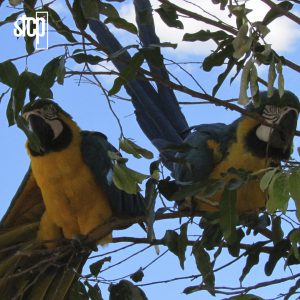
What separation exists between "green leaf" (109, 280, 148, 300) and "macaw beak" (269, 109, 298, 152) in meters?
0.69

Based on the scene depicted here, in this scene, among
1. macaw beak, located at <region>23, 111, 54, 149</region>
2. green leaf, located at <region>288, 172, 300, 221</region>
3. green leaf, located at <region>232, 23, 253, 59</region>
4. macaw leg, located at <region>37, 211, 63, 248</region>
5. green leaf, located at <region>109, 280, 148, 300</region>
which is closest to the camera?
green leaf, located at <region>288, 172, 300, 221</region>

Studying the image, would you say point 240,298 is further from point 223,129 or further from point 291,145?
point 223,129

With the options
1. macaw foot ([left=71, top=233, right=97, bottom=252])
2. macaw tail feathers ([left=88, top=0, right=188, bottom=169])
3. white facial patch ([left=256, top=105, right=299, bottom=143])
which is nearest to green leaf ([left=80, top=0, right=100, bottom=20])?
macaw tail feathers ([left=88, top=0, right=188, bottom=169])

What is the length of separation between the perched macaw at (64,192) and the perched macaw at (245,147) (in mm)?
320

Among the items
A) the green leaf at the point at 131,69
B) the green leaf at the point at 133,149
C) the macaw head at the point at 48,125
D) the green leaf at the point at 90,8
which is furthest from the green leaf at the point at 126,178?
the macaw head at the point at 48,125

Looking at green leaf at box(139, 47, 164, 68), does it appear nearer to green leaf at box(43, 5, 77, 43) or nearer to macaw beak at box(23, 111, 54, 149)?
green leaf at box(43, 5, 77, 43)

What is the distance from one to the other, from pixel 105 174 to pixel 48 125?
294 mm

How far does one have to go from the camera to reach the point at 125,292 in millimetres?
2041

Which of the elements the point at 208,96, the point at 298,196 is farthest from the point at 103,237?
the point at 298,196

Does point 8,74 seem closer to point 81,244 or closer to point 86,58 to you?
point 86,58

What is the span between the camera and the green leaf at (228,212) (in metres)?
1.53

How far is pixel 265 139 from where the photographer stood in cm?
238

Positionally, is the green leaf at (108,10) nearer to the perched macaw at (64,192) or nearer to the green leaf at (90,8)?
the green leaf at (90,8)

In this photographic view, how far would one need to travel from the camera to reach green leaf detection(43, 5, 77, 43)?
63.9 inches
